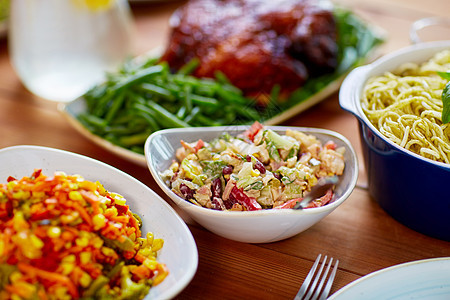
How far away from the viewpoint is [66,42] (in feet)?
7.09

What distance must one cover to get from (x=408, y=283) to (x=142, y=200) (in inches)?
31.4

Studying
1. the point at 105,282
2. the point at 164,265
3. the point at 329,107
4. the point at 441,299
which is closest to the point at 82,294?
the point at 105,282

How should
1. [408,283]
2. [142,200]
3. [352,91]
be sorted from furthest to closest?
1. [352,91]
2. [142,200]
3. [408,283]

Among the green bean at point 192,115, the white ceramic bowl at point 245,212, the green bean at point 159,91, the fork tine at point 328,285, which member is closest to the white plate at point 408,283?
the fork tine at point 328,285

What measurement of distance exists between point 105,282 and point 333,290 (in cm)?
66

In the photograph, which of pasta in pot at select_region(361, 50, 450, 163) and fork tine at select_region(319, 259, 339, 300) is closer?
fork tine at select_region(319, 259, 339, 300)

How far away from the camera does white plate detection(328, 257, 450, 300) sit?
3.98 ft

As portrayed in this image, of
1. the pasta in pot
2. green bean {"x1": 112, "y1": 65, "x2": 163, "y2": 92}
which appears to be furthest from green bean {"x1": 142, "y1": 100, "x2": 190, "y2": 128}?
the pasta in pot

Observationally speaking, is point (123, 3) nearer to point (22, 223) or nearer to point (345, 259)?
point (22, 223)

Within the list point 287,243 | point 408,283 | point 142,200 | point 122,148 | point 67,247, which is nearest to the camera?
point 67,247

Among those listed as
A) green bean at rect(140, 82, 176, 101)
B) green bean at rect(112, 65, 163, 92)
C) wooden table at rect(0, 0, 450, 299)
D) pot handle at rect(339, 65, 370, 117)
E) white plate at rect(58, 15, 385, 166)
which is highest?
pot handle at rect(339, 65, 370, 117)

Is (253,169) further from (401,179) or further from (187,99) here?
(187,99)

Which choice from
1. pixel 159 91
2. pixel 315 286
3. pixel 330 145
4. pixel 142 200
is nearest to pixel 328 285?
pixel 315 286

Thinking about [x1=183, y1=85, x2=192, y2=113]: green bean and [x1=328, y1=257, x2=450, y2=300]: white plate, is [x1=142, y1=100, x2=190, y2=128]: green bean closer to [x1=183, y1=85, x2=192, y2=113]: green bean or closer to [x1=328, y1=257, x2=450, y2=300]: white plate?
[x1=183, y1=85, x2=192, y2=113]: green bean
